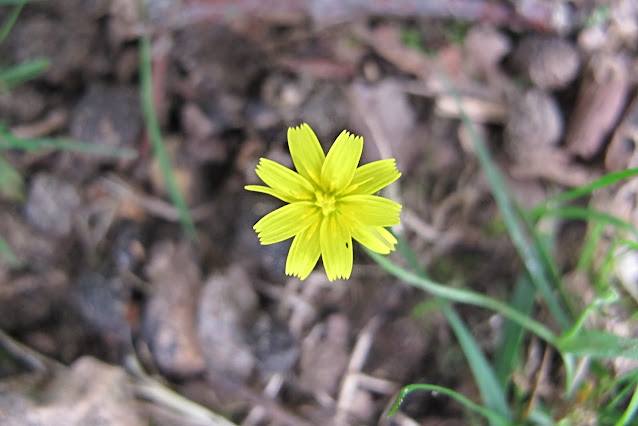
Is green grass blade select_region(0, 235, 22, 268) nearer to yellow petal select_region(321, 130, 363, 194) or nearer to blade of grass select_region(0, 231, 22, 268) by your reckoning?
blade of grass select_region(0, 231, 22, 268)

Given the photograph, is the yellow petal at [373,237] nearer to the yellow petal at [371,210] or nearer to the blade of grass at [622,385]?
the yellow petal at [371,210]

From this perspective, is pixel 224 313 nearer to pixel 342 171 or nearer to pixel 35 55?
pixel 342 171

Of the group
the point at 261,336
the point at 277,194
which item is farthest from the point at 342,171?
the point at 261,336

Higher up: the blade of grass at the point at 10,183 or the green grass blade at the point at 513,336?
the blade of grass at the point at 10,183

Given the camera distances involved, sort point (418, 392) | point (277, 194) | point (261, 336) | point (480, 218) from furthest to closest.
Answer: point (480, 218) < point (261, 336) < point (418, 392) < point (277, 194)

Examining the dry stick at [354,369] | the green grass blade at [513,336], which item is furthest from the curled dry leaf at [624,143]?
the dry stick at [354,369]

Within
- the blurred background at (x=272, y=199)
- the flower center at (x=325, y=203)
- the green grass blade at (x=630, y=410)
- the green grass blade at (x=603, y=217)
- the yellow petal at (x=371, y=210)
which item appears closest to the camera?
the yellow petal at (x=371, y=210)

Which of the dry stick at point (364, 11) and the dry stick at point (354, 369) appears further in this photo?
the dry stick at point (364, 11)

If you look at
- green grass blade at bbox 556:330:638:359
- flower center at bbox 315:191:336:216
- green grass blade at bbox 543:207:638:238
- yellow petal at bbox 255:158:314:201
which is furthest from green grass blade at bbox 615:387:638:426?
yellow petal at bbox 255:158:314:201
